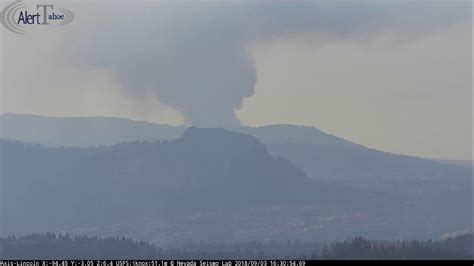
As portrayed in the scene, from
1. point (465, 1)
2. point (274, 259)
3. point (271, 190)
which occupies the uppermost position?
point (465, 1)

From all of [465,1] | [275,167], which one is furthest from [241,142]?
[465,1]

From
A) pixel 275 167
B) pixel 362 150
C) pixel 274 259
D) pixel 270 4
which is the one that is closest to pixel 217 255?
pixel 274 259

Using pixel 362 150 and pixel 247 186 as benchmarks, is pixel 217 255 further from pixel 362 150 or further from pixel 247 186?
pixel 362 150

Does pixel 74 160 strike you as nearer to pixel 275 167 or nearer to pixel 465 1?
pixel 275 167

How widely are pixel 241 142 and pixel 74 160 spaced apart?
2.05 metres

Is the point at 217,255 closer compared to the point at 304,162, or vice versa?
the point at 217,255

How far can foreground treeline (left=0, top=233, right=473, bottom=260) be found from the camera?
393 inches

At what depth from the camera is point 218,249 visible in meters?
10.4

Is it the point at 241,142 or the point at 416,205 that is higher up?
the point at 241,142

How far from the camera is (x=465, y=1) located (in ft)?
34.2

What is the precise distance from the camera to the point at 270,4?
412 inches

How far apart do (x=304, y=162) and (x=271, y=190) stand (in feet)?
1.93

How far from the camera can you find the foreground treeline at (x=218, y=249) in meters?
9.98

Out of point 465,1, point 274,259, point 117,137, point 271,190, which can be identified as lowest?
point 274,259
